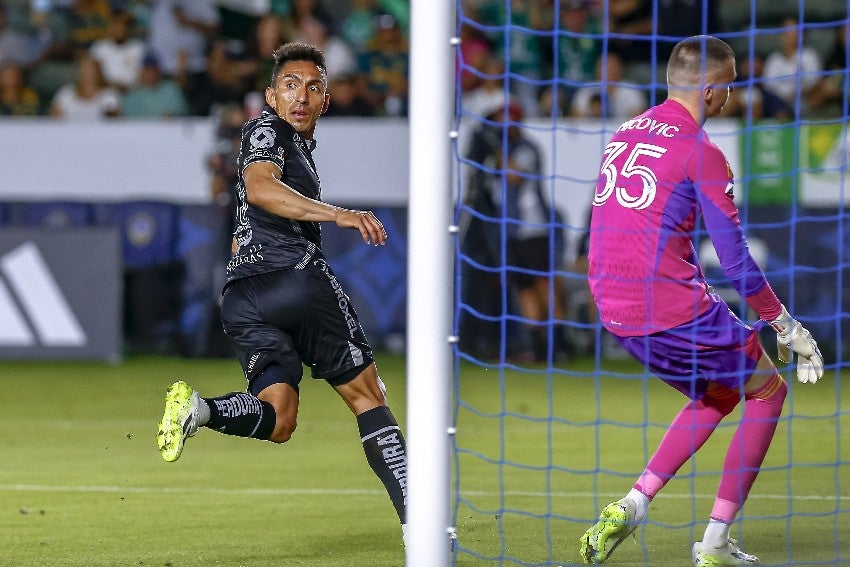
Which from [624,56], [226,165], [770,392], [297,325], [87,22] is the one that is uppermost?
[87,22]

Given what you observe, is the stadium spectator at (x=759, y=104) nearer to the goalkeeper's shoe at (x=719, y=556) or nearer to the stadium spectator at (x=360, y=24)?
the stadium spectator at (x=360, y=24)

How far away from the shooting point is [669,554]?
5.99 m

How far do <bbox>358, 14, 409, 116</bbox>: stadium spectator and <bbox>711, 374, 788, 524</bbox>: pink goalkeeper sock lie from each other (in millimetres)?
10394

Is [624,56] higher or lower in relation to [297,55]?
higher

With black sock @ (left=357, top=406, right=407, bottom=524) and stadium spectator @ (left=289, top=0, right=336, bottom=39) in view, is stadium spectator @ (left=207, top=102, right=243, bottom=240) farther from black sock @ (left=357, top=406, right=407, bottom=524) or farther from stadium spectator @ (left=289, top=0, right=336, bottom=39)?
black sock @ (left=357, top=406, right=407, bottom=524)

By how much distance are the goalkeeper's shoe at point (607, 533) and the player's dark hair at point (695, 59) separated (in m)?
1.61

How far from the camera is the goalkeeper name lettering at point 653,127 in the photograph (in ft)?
18.7

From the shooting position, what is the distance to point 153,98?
53.4 ft

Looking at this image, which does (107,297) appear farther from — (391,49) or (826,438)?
(826,438)

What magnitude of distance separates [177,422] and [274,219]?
0.96 meters

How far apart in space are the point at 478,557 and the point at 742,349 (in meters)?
1.26

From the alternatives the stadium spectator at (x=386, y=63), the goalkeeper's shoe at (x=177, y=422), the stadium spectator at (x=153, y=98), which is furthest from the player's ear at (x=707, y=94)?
the stadium spectator at (x=153, y=98)

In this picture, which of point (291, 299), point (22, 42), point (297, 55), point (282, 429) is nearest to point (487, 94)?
point (22, 42)

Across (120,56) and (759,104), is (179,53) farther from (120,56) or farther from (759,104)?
(759,104)
